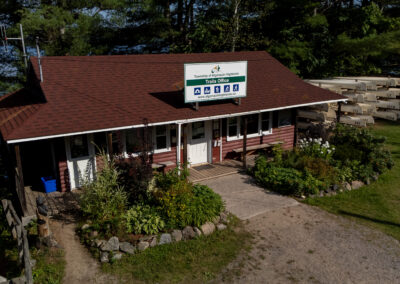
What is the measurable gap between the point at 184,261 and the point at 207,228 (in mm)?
1361

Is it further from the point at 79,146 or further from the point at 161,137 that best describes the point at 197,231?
the point at 79,146

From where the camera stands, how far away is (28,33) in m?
21.3

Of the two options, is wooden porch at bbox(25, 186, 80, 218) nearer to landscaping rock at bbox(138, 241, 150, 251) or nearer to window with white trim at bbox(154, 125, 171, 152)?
landscaping rock at bbox(138, 241, 150, 251)

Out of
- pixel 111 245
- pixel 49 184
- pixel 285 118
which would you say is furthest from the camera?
pixel 285 118

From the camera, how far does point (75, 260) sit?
836cm

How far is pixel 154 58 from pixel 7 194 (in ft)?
26.7

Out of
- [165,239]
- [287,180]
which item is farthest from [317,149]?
[165,239]

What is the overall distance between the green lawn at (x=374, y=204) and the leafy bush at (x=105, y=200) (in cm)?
614

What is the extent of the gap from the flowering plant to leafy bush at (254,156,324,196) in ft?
4.89

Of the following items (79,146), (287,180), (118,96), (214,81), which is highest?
(214,81)

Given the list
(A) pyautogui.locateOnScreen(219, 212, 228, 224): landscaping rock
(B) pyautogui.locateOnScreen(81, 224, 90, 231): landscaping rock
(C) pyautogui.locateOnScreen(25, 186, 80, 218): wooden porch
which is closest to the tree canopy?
(C) pyautogui.locateOnScreen(25, 186, 80, 218): wooden porch

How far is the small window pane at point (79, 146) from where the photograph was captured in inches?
458

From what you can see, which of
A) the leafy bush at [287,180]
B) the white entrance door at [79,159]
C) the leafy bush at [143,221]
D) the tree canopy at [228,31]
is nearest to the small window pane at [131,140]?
the white entrance door at [79,159]

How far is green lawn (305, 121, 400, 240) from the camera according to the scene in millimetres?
10422
